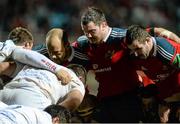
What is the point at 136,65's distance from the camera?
493 cm

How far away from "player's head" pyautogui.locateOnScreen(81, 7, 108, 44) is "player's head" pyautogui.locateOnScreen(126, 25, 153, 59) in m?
0.21

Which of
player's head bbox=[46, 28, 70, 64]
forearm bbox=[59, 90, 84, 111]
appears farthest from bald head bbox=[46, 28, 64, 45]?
forearm bbox=[59, 90, 84, 111]

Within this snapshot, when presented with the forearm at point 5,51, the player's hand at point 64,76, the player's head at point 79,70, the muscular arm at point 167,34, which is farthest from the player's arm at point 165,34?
the forearm at point 5,51

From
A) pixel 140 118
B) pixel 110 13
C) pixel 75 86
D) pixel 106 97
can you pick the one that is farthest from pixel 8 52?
pixel 110 13

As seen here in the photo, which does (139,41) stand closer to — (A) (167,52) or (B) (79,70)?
(A) (167,52)

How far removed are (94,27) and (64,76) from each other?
0.47 meters

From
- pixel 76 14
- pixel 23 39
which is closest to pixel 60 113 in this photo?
pixel 23 39

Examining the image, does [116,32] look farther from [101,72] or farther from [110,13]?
[110,13]

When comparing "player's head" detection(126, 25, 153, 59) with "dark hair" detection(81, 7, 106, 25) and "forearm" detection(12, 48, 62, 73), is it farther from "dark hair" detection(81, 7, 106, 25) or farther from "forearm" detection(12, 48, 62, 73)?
"forearm" detection(12, 48, 62, 73)

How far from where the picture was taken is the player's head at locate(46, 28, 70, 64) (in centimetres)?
473

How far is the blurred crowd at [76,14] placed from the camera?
9.48m

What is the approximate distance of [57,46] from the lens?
4711mm

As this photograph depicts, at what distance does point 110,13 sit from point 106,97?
180 inches

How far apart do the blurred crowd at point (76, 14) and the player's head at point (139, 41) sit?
15.2ft
